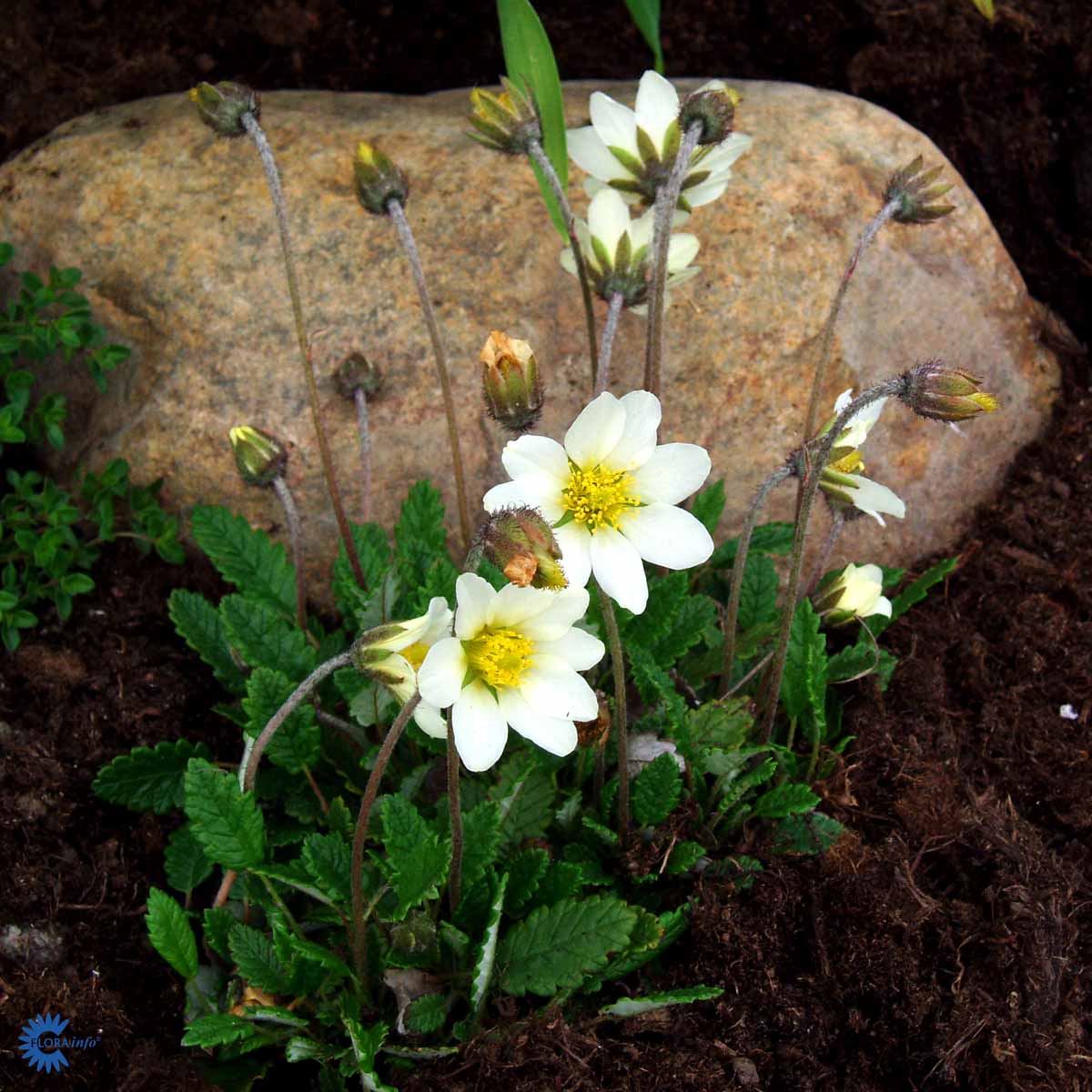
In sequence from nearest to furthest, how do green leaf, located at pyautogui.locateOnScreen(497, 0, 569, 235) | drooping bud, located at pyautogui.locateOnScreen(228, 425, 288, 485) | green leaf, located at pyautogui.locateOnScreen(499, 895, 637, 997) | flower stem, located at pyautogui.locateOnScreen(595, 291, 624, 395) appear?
1. green leaf, located at pyautogui.locateOnScreen(499, 895, 637, 997)
2. flower stem, located at pyautogui.locateOnScreen(595, 291, 624, 395)
3. drooping bud, located at pyautogui.locateOnScreen(228, 425, 288, 485)
4. green leaf, located at pyautogui.locateOnScreen(497, 0, 569, 235)

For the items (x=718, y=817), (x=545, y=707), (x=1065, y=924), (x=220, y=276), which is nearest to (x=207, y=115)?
(x=220, y=276)

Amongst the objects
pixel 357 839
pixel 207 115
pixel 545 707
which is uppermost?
pixel 207 115

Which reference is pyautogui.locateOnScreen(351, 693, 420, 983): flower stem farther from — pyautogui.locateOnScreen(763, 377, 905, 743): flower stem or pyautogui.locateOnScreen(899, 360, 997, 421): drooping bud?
pyautogui.locateOnScreen(899, 360, 997, 421): drooping bud

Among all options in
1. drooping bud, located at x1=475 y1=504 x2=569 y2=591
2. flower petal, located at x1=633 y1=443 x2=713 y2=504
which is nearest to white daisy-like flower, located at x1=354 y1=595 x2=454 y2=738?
drooping bud, located at x1=475 y1=504 x2=569 y2=591

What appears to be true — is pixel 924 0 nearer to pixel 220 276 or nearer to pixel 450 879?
pixel 220 276

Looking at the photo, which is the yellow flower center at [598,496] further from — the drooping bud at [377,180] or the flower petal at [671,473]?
the drooping bud at [377,180]

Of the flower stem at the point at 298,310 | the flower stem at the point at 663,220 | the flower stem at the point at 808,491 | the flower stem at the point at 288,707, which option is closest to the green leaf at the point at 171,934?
the flower stem at the point at 288,707
